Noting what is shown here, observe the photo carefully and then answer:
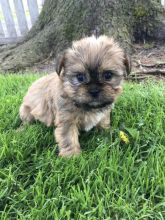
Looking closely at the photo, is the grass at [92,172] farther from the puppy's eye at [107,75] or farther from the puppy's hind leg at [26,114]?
the puppy's eye at [107,75]

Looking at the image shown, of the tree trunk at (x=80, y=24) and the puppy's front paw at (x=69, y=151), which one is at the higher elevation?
the tree trunk at (x=80, y=24)

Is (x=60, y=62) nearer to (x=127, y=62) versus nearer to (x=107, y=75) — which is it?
(x=107, y=75)

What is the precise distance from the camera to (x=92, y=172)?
296 cm

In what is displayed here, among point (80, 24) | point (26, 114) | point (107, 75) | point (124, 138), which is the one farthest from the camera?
point (80, 24)

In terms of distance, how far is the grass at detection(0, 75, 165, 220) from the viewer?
2.65 metres

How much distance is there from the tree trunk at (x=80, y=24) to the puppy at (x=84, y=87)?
225 centimetres

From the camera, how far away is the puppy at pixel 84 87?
2918mm

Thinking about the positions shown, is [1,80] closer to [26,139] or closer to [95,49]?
[26,139]

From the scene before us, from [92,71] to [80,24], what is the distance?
10.0 ft

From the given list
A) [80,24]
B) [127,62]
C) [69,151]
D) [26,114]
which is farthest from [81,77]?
[80,24]

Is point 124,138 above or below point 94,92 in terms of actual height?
below

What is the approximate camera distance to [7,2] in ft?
28.3

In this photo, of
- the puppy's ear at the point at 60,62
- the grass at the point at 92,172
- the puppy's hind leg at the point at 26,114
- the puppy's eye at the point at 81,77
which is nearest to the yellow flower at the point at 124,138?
the grass at the point at 92,172

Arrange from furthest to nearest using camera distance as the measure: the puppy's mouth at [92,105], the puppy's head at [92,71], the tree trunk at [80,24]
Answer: the tree trunk at [80,24] → the puppy's mouth at [92,105] → the puppy's head at [92,71]
